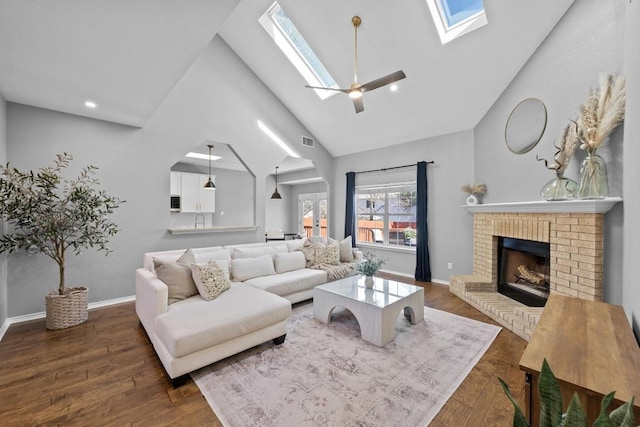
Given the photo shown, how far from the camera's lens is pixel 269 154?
18.4 ft

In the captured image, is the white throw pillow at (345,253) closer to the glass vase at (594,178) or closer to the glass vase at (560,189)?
the glass vase at (560,189)

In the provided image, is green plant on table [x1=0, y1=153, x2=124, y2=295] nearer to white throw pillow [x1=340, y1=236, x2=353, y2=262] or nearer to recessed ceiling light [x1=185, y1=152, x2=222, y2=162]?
recessed ceiling light [x1=185, y1=152, x2=222, y2=162]

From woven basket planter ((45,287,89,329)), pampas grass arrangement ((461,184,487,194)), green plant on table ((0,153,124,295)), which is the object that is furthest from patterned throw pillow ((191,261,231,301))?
pampas grass arrangement ((461,184,487,194))

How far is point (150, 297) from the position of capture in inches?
101

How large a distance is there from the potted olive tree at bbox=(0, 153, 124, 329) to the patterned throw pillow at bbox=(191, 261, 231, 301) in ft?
5.41

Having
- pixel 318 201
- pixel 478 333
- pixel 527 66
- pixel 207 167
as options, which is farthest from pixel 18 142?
pixel 318 201

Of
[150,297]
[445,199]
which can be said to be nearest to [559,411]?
[150,297]

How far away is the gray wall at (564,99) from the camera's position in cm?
247

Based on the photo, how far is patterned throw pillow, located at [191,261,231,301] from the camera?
2.80 m

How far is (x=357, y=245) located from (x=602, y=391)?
5559 mm

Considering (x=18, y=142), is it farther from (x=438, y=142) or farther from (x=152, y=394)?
(x=438, y=142)

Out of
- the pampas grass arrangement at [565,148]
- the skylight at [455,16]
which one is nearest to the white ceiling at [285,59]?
the skylight at [455,16]

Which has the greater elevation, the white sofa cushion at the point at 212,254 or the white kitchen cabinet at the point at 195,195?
the white kitchen cabinet at the point at 195,195

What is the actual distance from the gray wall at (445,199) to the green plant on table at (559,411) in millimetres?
4357
